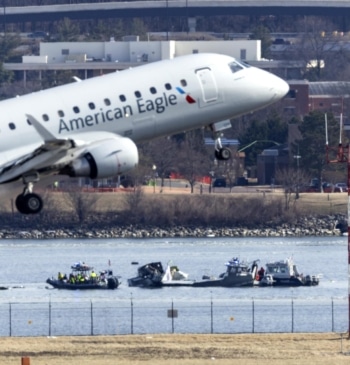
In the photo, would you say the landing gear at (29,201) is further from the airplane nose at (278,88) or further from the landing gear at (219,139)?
the airplane nose at (278,88)

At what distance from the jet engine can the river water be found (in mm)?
46092


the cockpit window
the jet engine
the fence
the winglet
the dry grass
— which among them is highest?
the cockpit window

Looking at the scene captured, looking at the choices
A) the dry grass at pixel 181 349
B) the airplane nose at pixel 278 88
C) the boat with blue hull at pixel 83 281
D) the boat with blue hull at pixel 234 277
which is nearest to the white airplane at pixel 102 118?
the airplane nose at pixel 278 88

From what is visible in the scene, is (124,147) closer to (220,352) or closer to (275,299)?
(220,352)

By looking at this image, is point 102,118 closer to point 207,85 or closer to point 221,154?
point 207,85

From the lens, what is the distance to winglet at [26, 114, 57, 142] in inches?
3066

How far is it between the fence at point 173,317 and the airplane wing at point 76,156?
44743mm

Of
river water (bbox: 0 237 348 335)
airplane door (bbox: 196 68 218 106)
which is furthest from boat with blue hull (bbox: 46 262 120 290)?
airplane door (bbox: 196 68 218 106)

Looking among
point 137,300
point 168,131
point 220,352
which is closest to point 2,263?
point 137,300

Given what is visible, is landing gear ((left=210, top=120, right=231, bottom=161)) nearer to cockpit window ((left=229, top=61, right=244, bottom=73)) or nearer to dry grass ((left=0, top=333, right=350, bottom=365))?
cockpit window ((left=229, top=61, right=244, bottom=73))

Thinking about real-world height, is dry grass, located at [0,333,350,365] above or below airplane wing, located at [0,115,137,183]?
below

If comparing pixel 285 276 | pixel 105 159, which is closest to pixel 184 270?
pixel 285 276

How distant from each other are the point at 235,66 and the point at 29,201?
11.2m

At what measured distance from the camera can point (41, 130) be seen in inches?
3081
